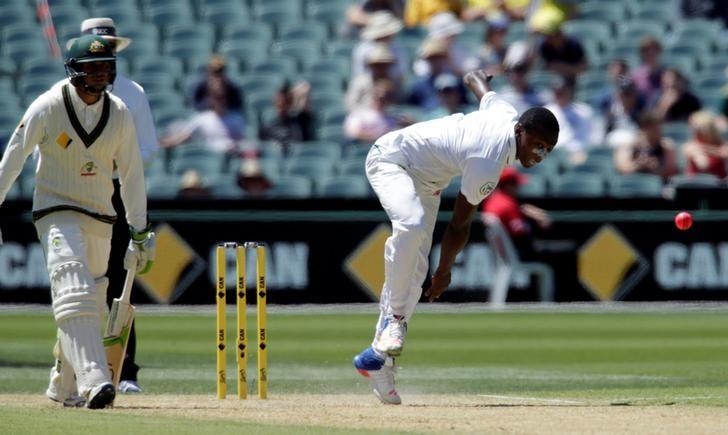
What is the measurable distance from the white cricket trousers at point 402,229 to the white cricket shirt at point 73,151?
4.68 feet

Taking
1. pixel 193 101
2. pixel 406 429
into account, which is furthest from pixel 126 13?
pixel 406 429

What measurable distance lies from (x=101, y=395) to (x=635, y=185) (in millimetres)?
11059

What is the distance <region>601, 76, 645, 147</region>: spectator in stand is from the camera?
61.3 ft

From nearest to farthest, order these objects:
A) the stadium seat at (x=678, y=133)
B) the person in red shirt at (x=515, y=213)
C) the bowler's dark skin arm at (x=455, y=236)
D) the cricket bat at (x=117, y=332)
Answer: the bowler's dark skin arm at (x=455, y=236)
the cricket bat at (x=117, y=332)
the person in red shirt at (x=515, y=213)
the stadium seat at (x=678, y=133)

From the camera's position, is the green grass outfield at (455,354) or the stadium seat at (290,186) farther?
the stadium seat at (290,186)

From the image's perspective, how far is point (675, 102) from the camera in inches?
755

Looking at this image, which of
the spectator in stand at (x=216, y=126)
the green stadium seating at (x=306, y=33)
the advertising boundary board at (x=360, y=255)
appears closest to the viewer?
the advertising boundary board at (x=360, y=255)

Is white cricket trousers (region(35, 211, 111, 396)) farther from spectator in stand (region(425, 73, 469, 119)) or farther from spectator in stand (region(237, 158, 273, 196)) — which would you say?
spectator in stand (region(425, 73, 469, 119))

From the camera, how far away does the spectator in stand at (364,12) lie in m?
20.2

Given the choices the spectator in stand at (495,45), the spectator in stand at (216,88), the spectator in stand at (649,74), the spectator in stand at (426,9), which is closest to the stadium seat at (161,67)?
the spectator in stand at (216,88)

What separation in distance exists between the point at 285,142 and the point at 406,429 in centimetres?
1155

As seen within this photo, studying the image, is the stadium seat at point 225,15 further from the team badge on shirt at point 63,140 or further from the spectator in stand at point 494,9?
the team badge on shirt at point 63,140

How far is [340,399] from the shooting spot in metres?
9.23

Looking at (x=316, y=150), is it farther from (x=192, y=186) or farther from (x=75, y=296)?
(x=75, y=296)
